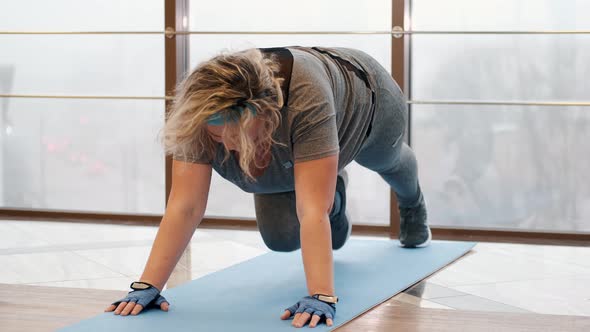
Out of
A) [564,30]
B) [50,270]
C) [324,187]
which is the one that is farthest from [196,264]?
[564,30]

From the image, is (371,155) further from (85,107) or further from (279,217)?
(85,107)

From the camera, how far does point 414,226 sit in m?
3.21

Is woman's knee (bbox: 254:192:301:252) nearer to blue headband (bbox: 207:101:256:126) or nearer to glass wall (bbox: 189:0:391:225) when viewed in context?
blue headband (bbox: 207:101:256:126)

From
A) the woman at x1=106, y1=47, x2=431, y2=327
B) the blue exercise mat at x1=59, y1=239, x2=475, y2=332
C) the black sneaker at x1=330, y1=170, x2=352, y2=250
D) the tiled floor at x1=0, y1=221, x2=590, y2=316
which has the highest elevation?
the woman at x1=106, y1=47, x2=431, y2=327

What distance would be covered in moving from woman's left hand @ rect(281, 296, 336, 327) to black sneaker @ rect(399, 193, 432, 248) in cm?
118

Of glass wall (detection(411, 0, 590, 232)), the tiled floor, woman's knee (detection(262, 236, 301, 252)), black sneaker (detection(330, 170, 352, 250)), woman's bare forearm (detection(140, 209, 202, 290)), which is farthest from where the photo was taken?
glass wall (detection(411, 0, 590, 232))

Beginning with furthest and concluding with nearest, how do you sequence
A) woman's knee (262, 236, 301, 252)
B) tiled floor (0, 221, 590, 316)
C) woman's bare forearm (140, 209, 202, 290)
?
woman's knee (262, 236, 301, 252), tiled floor (0, 221, 590, 316), woman's bare forearm (140, 209, 202, 290)

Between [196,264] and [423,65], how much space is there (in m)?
1.51

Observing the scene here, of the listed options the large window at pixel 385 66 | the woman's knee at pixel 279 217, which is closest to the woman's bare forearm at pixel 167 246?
the woman's knee at pixel 279 217

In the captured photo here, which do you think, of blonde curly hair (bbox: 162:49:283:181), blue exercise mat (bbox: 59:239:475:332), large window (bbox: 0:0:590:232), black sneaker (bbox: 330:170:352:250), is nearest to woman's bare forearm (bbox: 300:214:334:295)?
blue exercise mat (bbox: 59:239:475:332)

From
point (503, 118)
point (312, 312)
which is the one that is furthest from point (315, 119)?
point (503, 118)

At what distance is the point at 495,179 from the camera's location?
3875 mm

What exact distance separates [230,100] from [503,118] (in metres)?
2.22

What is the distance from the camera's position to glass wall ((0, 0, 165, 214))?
4.21 metres
